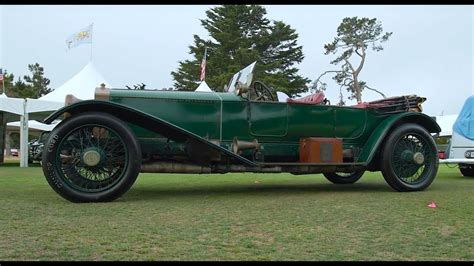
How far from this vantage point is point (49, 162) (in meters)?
4.90

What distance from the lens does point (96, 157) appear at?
16.3 ft

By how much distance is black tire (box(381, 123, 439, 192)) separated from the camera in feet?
20.4

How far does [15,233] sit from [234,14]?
40653 millimetres

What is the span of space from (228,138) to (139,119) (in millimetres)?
1174

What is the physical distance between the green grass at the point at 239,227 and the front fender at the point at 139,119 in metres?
0.65

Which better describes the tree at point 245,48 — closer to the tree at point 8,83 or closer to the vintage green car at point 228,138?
the tree at point 8,83

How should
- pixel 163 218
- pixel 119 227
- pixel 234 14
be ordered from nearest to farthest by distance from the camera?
pixel 119 227 → pixel 163 218 → pixel 234 14

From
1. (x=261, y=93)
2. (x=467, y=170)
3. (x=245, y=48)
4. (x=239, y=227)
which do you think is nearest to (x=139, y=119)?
(x=261, y=93)

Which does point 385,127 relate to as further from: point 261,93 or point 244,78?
point 244,78

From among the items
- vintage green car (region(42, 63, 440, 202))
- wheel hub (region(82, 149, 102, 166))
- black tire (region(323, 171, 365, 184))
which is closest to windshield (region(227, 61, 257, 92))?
vintage green car (region(42, 63, 440, 202))

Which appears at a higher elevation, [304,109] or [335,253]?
[304,109]

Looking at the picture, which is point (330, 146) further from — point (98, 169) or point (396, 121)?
point (98, 169)

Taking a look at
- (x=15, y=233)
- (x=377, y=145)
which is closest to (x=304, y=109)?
(x=377, y=145)

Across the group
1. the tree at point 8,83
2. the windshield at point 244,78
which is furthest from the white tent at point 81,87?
the tree at point 8,83
